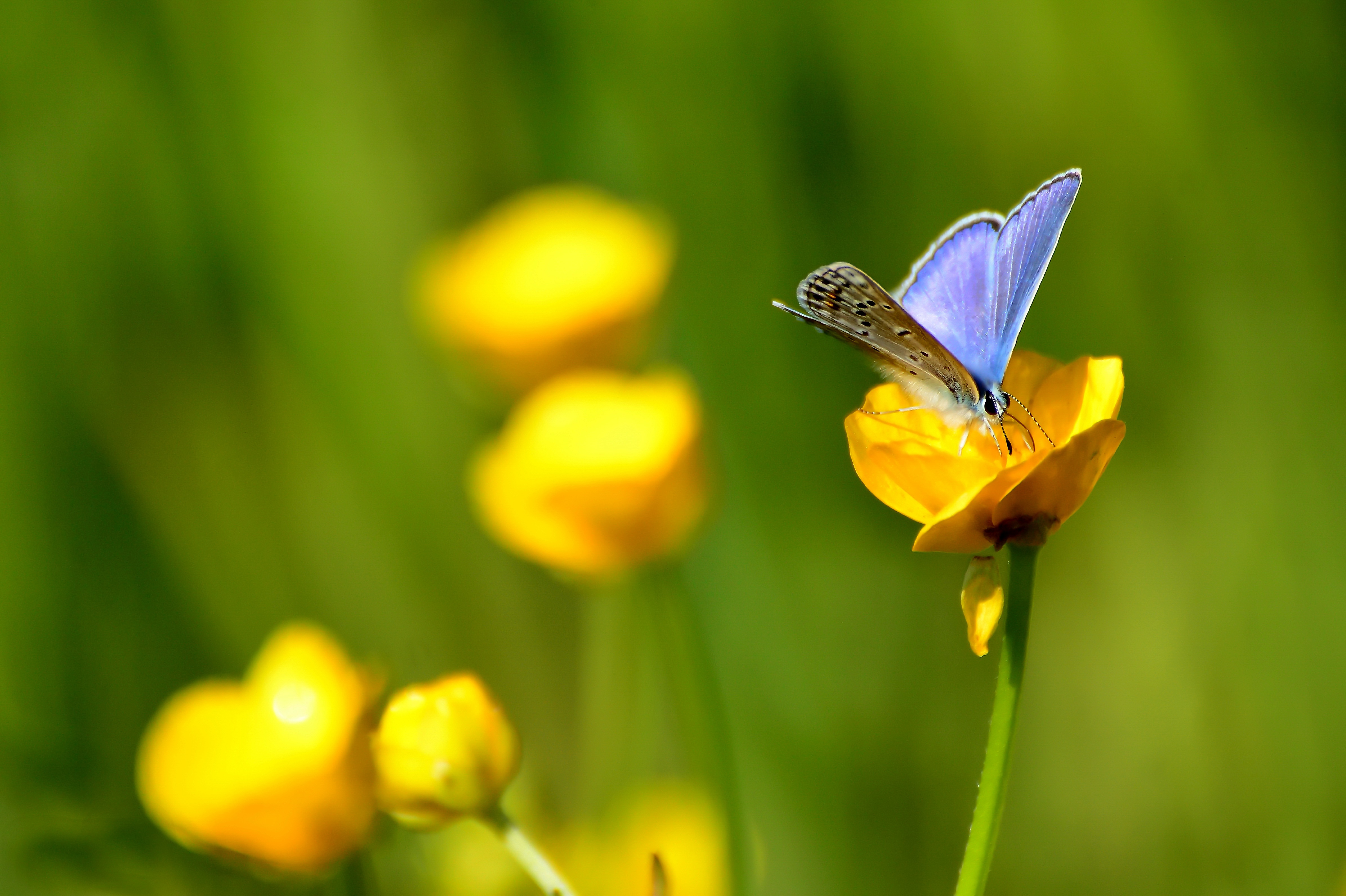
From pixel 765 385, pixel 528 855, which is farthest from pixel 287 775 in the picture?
pixel 765 385

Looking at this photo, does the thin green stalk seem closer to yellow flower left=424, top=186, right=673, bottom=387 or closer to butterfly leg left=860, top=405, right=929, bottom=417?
butterfly leg left=860, top=405, right=929, bottom=417

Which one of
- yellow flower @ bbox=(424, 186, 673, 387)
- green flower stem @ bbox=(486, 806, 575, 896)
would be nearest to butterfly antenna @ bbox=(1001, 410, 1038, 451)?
green flower stem @ bbox=(486, 806, 575, 896)

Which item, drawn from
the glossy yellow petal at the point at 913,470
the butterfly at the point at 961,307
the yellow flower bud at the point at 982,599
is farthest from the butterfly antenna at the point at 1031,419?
the yellow flower bud at the point at 982,599

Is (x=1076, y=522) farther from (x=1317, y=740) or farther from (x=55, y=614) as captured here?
(x=55, y=614)

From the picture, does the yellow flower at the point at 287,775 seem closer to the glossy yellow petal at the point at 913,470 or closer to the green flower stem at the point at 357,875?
the green flower stem at the point at 357,875

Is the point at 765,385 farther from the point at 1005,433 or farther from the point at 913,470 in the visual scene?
the point at 913,470
